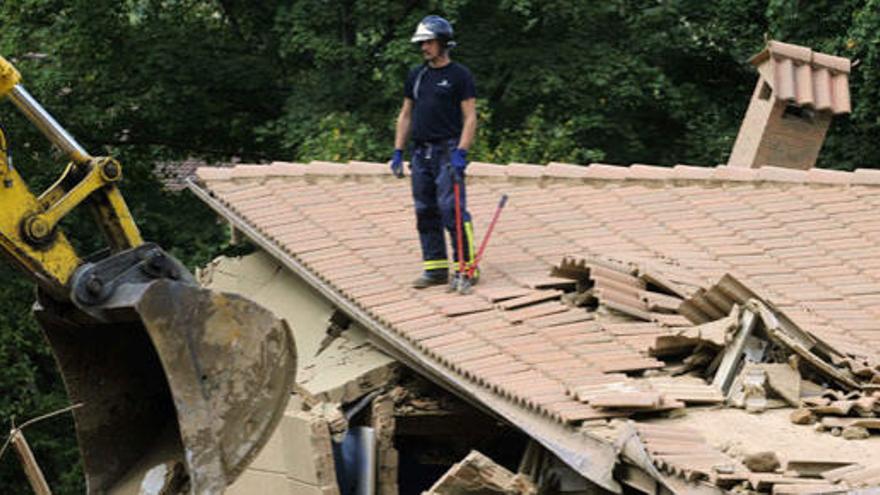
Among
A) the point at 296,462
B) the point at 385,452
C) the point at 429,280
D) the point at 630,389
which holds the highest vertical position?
the point at 630,389

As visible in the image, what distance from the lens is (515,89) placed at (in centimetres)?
2697

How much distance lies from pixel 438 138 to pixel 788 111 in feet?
19.6

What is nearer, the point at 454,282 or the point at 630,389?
the point at 630,389

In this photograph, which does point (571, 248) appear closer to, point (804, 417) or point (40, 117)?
point (804, 417)

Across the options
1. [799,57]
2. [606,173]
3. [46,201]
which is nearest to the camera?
[46,201]

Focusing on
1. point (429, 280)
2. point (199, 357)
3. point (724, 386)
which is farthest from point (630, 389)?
point (429, 280)

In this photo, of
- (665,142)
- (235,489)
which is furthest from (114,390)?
(665,142)

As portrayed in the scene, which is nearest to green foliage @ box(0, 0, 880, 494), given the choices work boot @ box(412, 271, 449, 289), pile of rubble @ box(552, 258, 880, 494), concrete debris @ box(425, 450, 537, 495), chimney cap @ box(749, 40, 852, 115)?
chimney cap @ box(749, 40, 852, 115)

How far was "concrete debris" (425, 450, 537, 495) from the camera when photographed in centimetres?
1277

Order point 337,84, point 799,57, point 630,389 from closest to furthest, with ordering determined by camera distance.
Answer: point 630,389 → point 799,57 → point 337,84

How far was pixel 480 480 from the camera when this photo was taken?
12.8 metres

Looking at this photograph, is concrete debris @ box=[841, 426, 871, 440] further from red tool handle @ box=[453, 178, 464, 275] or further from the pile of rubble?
red tool handle @ box=[453, 178, 464, 275]

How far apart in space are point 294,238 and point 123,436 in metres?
4.66

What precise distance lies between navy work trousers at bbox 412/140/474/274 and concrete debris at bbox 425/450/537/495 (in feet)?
8.36
